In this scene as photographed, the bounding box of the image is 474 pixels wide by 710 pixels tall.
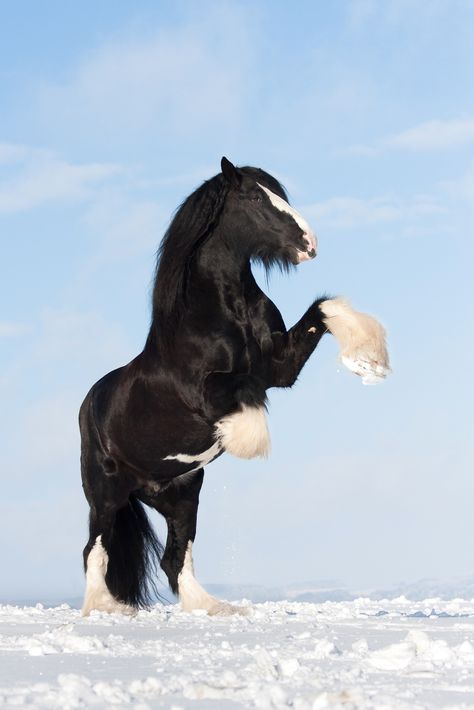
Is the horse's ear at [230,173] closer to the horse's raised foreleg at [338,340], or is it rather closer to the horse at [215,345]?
the horse at [215,345]

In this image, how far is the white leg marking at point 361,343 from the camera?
6.18 meters

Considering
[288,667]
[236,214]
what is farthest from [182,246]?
[288,667]

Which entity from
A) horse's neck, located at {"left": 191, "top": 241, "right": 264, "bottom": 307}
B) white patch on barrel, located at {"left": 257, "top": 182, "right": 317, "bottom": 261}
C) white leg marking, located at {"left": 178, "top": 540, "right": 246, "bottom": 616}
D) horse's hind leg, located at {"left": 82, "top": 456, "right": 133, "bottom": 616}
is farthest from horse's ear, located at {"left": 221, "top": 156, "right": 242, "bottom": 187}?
white leg marking, located at {"left": 178, "top": 540, "right": 246, "bottom": 616}

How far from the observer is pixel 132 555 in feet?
24.8

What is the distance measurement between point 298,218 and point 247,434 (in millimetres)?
1490

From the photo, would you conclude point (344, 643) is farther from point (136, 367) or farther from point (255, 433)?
point (136, 367)

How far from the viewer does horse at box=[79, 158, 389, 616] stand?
6227 mm

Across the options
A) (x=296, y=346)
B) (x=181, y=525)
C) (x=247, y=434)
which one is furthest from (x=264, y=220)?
(x=181, y=525)

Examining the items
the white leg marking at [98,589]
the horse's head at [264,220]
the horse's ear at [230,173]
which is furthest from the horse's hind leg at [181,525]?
the horse's ear at [230,173]

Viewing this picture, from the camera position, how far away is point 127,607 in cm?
700

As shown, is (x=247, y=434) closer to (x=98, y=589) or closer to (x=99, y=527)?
(x=99, y=527)

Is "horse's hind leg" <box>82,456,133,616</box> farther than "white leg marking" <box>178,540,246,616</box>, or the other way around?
"horse's hind leg" <box>82,456,133,616</box>

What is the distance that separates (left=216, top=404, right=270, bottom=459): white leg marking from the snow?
1.03m

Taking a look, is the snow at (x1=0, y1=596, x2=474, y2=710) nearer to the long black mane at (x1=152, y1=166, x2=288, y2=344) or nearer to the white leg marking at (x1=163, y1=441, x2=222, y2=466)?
the white leg marking at (x1=163, y1=441, x2=222, y2=466)
